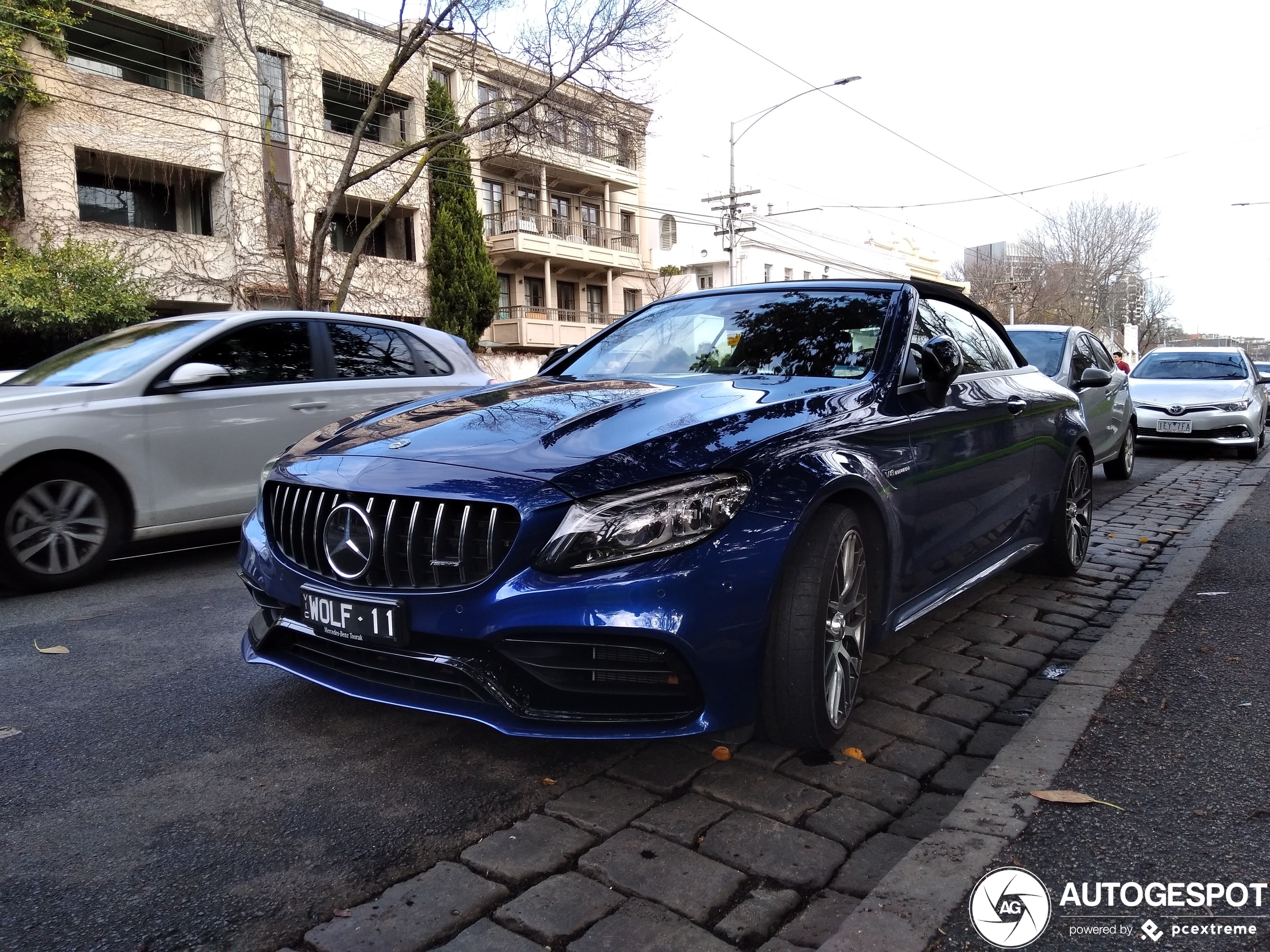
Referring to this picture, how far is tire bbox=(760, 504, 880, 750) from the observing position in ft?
8.55

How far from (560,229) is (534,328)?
445 cm

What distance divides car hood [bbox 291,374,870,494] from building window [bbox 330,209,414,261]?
2526 centimetres

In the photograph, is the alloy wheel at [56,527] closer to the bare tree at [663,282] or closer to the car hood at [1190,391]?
the car hood at [1190,391]

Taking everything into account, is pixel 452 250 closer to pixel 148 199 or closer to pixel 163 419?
pixel 148 199

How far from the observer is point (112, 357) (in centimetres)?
566

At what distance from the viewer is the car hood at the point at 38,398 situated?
489 cm

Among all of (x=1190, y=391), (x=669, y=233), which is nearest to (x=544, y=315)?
(x=669, y=233)

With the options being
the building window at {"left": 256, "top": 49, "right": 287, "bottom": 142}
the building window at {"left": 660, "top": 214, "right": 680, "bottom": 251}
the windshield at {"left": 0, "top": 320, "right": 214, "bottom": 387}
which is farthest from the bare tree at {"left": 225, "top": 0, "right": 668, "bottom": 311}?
the building window at {"left": 660, "top": 214, "right": 680, "bottom": 251}

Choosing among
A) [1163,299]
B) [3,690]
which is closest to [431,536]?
[3,690]

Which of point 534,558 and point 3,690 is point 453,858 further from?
point 3,690

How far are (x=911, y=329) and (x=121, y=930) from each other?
317cm

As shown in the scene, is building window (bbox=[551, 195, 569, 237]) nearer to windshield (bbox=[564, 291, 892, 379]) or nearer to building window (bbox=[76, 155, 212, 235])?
building window (bbox=[76, 155, 212, 235])

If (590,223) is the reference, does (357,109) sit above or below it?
above

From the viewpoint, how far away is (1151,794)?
2.61 meters
